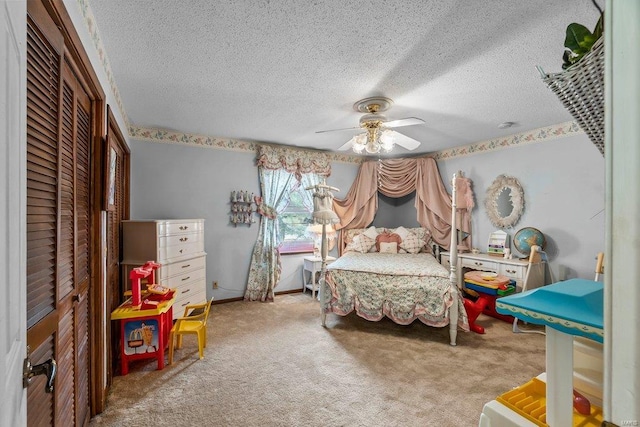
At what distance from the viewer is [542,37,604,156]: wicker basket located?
1.76ft

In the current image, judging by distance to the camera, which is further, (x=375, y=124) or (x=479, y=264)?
(x=479, y=264)

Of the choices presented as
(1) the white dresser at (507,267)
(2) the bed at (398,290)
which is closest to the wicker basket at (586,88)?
(2) the bed at (398,290)

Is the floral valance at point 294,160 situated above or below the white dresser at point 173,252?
above

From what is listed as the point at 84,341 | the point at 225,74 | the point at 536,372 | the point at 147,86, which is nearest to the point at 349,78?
the point at 225,74

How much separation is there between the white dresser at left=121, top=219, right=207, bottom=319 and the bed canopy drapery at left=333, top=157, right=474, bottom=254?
2.29 metres

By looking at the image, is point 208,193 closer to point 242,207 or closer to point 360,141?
point 242,207

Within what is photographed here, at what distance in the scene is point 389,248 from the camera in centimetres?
430

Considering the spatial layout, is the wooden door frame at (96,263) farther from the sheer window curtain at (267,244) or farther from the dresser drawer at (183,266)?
the sheer window curtain at (267,244)

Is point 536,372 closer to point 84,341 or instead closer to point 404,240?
point 404,240

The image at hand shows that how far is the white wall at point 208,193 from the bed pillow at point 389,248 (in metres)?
1.50

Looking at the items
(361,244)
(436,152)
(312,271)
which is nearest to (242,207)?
(312,271)

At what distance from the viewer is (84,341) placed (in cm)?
166

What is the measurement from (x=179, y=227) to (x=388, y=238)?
290cm

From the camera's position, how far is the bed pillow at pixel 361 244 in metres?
4.39
